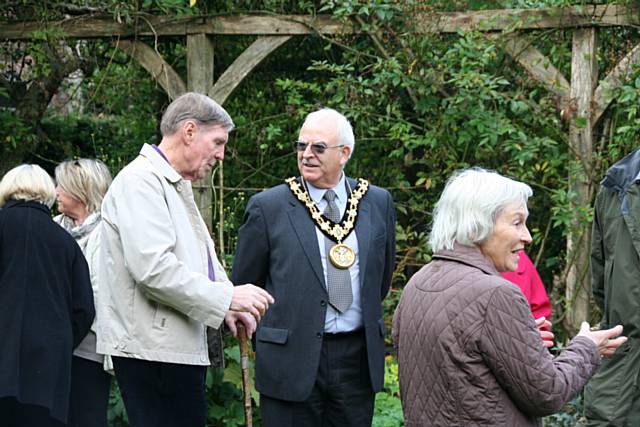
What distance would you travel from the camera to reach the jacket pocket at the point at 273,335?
424 centimetres

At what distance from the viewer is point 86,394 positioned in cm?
470

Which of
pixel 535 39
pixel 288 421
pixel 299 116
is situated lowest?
pixel 288 421

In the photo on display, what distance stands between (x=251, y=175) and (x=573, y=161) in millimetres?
2510

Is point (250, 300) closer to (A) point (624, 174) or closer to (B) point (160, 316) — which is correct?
(B) point (160, 316)

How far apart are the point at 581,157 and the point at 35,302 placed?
4005mm

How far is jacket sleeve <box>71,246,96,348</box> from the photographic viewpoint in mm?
4555

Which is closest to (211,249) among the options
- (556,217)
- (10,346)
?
(10,346)

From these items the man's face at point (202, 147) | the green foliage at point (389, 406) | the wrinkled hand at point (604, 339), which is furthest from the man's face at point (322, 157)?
the green foliage at point (389, 406)

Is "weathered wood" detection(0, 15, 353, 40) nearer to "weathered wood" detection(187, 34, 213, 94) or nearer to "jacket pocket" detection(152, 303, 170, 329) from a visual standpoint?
"weathered wood" detection(187, 34, 213, 94)

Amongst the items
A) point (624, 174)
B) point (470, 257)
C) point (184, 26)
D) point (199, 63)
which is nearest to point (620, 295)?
point (624, 174)

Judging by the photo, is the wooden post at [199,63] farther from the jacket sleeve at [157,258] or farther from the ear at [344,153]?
the jacket sleeve at [157,258]

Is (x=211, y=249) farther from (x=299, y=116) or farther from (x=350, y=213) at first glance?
(x=299, y=116)

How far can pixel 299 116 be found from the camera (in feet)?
25.7

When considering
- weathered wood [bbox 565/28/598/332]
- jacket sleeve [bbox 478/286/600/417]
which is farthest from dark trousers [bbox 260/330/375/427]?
weathered wood [bbox 565/28/598/332]
